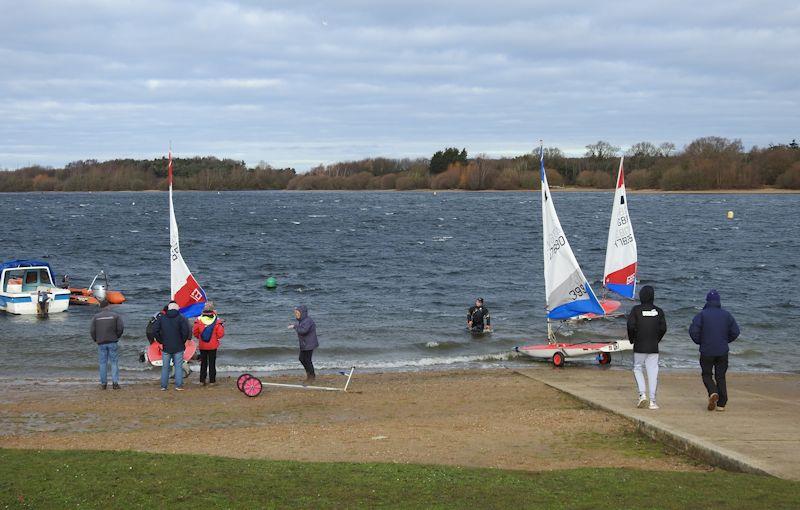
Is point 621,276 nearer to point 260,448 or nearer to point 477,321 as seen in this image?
point 477,321

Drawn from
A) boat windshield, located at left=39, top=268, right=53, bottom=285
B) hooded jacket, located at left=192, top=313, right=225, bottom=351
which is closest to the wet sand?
hooded jacket, located at left=192, top=313, right=225, bottom=351

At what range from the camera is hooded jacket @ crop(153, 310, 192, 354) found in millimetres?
17281

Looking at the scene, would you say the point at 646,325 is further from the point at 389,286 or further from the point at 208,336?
the point at 389,286

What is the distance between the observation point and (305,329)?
18.1 m

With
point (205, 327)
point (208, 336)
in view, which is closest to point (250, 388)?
point (208, 336)

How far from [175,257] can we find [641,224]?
80.5 metres

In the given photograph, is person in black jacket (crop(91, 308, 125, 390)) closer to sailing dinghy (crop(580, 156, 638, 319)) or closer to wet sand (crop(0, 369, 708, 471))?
wet sand (crop(0, 369, 708, 471))

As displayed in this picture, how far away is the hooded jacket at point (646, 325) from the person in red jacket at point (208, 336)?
8.65 m

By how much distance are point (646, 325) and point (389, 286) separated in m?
28.5

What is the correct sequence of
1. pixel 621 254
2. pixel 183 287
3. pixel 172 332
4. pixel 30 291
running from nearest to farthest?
pixel 172 332 → pixel 183 287 → pixel 621 254 → pixel 30 291

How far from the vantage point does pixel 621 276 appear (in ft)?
101

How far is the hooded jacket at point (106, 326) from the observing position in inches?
679

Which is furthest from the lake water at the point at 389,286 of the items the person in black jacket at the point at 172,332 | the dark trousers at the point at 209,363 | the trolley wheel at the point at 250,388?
the trolley wheel at the point at 250,388

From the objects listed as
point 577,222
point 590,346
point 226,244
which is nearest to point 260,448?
point 590,346
